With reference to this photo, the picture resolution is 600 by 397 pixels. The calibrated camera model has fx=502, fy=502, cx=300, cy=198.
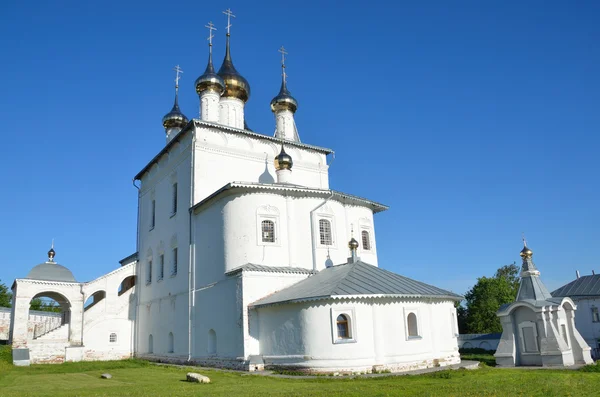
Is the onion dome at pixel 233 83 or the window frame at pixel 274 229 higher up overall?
the onion dome at pixel 233 83

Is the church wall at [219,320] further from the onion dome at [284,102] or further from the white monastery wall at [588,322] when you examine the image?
the white monastery wall at [588,322]

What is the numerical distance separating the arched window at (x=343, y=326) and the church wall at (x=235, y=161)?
795 cm

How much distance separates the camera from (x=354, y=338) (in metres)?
13.0

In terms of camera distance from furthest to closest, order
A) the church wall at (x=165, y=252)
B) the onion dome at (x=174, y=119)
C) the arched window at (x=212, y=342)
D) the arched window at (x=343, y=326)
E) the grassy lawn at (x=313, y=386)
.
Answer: the onion dome at (x=174, y=119)
the church wall at (x=165, y=252)
the arched window at (x=212, y=342)
the arched window at (x=343, y=326)
the grassy lawn at (x=313, y=386)

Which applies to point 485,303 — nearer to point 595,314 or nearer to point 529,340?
point 595,314

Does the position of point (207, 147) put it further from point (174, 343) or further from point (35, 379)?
point (35, 379)

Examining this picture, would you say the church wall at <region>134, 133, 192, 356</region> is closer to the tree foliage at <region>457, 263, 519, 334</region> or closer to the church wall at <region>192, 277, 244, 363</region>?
the church wall at <region>192, 277, 244, 363</region>

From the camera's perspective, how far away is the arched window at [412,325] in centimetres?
1416

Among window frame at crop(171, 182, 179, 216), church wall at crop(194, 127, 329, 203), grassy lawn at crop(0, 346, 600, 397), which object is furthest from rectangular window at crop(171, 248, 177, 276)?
grassy lawn at crop(0, 346, 600, 397)

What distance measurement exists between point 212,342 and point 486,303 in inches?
878

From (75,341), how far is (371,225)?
13577mm

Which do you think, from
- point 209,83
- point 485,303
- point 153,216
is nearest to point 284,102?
point 209,83

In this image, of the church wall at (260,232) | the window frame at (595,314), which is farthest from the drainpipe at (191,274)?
the window frame at (595,314)

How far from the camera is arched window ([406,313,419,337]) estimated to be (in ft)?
46.5
